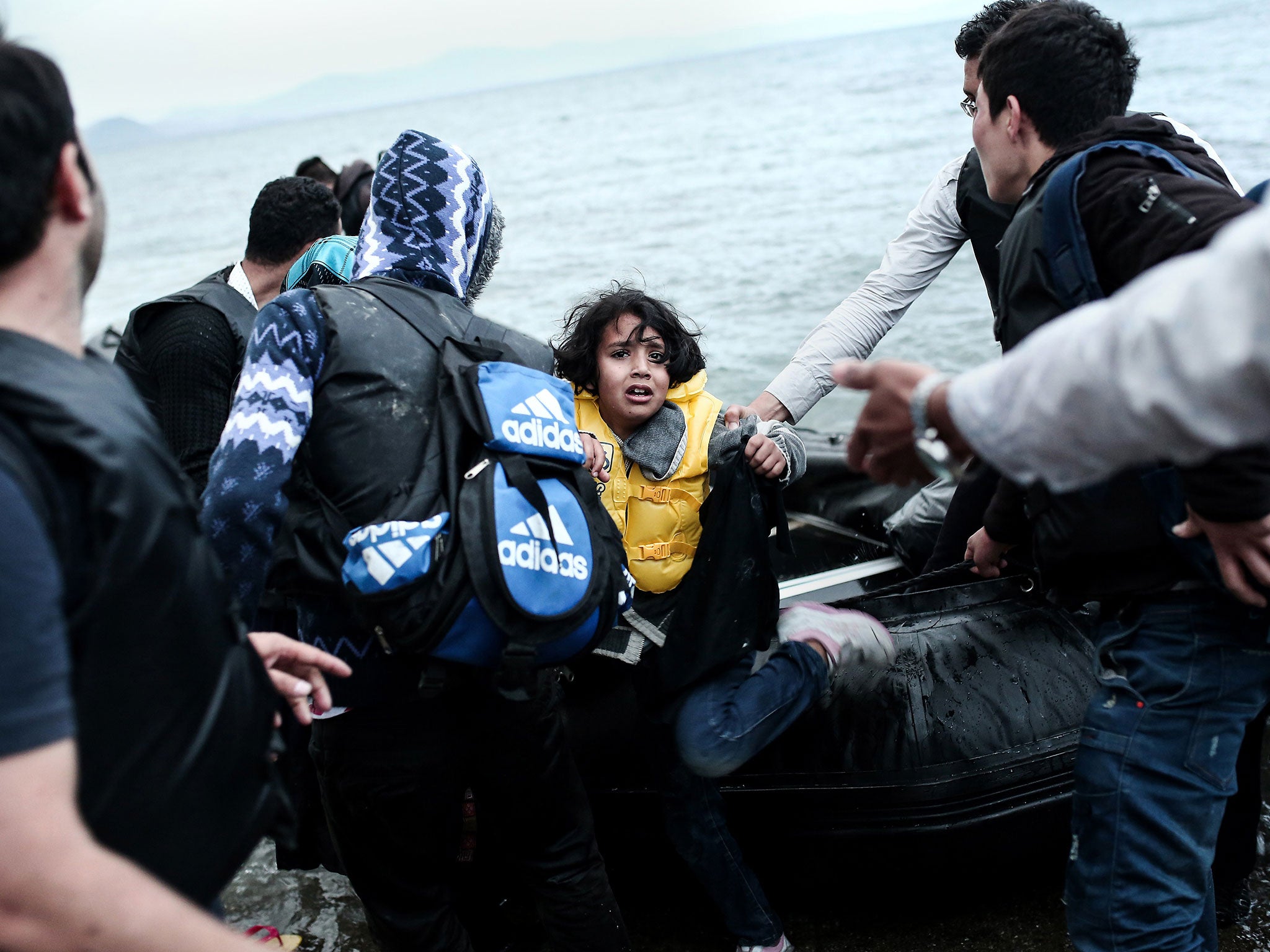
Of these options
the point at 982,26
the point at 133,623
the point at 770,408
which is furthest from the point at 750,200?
the point at 133,623

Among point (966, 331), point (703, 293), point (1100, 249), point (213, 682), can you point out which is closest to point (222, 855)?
point (213, 682)

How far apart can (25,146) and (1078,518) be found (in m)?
1.67

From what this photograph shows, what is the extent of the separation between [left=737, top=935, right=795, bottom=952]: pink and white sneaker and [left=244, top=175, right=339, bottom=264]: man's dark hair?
8.17 feet

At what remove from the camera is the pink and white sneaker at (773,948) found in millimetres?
2703

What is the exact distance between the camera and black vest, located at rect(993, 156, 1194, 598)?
1882 millimetres

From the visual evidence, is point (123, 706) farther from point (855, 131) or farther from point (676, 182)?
point (855, 131)

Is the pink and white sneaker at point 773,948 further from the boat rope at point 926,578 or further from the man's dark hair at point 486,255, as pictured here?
the man's dark hair at point 486,255

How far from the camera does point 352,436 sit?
78.0 inches

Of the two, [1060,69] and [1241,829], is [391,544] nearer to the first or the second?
[1060,69]

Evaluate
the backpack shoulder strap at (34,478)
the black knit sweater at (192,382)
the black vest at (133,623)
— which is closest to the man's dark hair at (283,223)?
the black knit sweater at (192,382)

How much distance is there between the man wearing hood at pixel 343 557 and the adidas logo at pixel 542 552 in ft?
0.82

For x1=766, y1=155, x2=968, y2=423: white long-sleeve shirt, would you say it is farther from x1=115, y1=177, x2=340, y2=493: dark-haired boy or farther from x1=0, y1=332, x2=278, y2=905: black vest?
x1=0, y1=332, x2=278, y2=905: black vest

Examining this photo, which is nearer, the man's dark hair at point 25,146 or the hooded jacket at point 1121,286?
the man's dark hair at point 25,146

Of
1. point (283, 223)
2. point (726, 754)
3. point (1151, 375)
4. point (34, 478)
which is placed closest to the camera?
point (34, 478)
